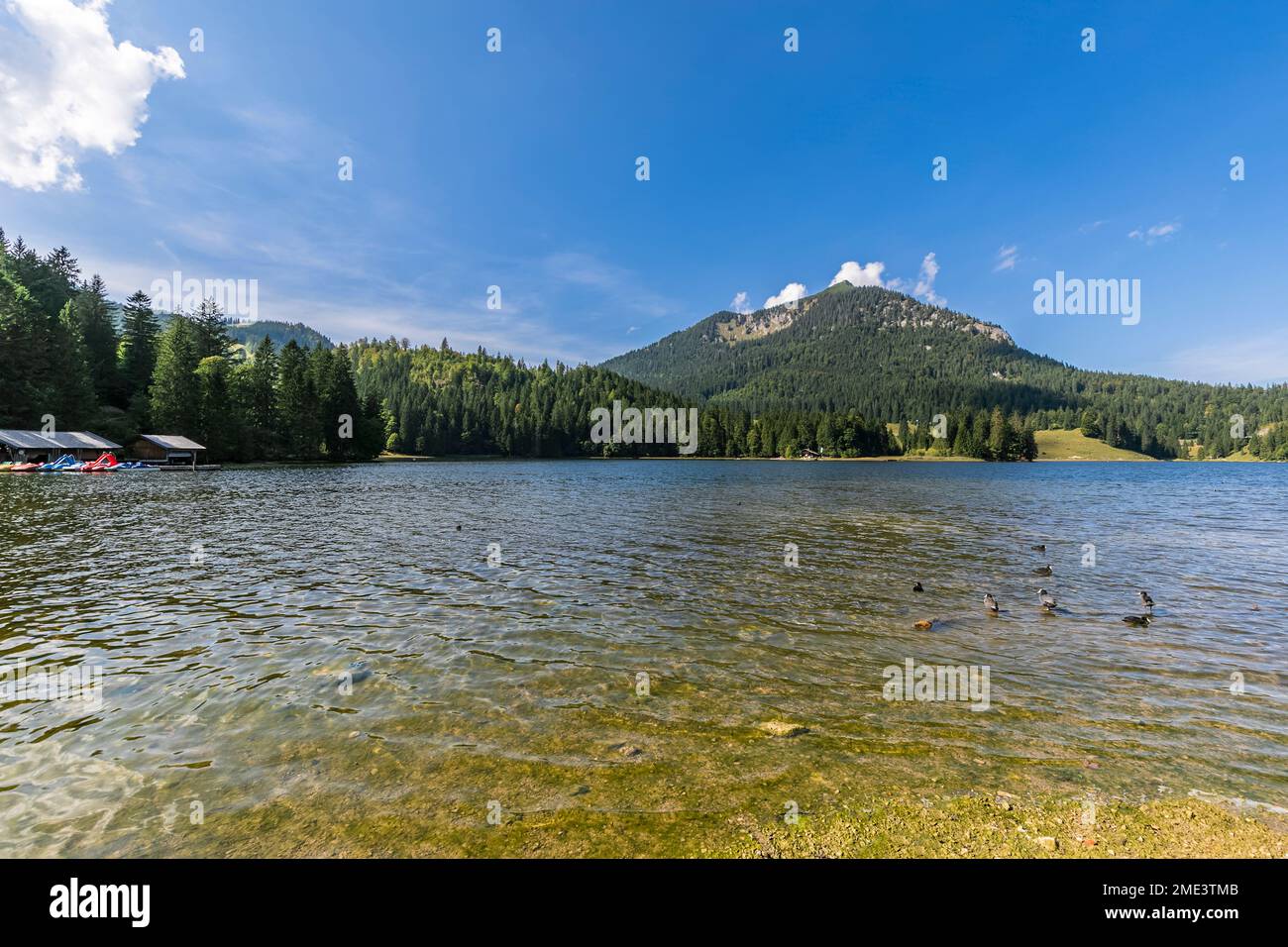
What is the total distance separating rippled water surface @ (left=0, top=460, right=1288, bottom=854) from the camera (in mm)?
7316

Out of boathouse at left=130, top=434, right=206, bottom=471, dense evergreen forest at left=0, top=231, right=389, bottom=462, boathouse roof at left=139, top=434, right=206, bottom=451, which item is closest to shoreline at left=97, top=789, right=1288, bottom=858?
boathouse at left=130, top=434, right=206, bottom=471

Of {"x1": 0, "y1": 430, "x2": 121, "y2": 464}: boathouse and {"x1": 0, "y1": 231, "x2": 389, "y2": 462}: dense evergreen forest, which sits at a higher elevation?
{"x1": 0, "y1": 231, "x2": 389, "y2": 462}: dense evergreen forest

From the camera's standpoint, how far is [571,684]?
37.2 feet

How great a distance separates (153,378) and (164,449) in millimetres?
22193

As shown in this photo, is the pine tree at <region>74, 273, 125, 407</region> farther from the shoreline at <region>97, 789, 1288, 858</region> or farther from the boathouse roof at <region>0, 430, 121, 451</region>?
the shoreline at <region>97, 789, 1288, 858</region>

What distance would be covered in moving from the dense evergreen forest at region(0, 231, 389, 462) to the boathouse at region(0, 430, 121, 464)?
6905 mm

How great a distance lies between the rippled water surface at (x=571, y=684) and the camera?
732cm

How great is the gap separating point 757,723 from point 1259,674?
12.2m

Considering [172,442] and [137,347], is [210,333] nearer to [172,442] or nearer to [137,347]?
[137,347]

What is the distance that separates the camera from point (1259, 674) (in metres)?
12.2

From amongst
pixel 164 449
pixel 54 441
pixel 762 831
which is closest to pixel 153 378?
pixel 164 449

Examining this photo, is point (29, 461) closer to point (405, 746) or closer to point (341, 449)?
point (341, 449)

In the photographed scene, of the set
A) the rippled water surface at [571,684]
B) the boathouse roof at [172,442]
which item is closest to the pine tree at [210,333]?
the boathouse roof at [172,442]

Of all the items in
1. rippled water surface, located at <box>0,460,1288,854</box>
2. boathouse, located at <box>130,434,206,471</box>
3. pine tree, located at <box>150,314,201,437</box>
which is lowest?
rippled water surface, located at <box>0,460,1288,854</box>
